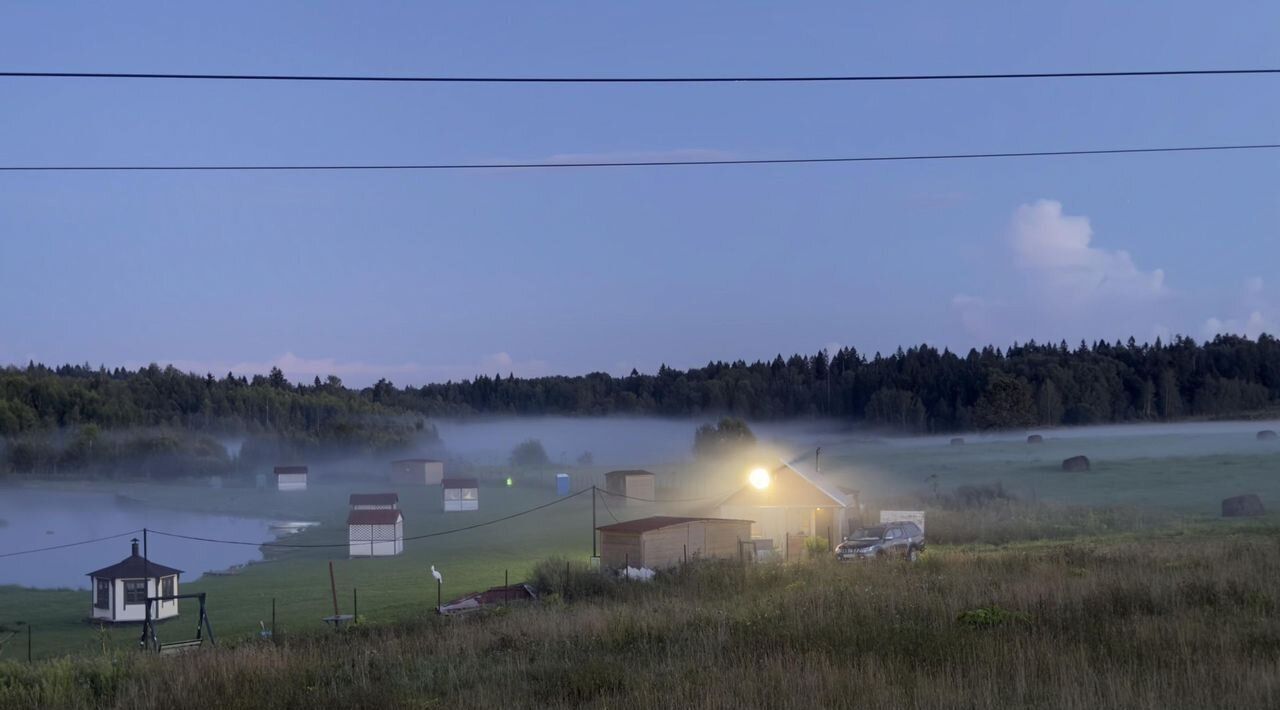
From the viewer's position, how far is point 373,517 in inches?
2356

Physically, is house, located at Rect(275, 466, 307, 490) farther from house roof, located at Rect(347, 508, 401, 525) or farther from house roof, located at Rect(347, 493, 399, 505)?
house roof, located at Rect(347, 508, 401, 525)

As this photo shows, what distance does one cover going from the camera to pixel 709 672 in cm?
1002

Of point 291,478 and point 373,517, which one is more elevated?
point 373,517

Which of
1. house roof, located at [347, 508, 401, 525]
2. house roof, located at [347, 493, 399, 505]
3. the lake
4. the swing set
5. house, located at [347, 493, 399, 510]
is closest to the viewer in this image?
the swing set

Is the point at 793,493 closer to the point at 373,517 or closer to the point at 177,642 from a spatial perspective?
the point at 373,517

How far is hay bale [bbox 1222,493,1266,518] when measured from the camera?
42.8m

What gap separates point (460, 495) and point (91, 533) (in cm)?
3045

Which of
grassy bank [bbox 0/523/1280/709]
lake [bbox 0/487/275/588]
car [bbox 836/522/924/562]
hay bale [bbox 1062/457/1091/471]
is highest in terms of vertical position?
grassy bank [bbox 0/523/1280/709]

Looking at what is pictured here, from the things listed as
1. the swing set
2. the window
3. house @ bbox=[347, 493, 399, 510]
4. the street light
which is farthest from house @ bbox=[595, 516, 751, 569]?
house @ bbox=[347, 493, 399, 510]

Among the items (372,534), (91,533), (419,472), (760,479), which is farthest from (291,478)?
(760,479)

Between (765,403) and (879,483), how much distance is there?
65295 millimetres

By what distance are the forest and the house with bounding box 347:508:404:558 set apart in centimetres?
7091

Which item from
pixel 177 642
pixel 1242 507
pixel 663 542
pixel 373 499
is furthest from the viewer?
pixel 373 499

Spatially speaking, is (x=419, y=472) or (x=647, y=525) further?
(x=419, y=472)
